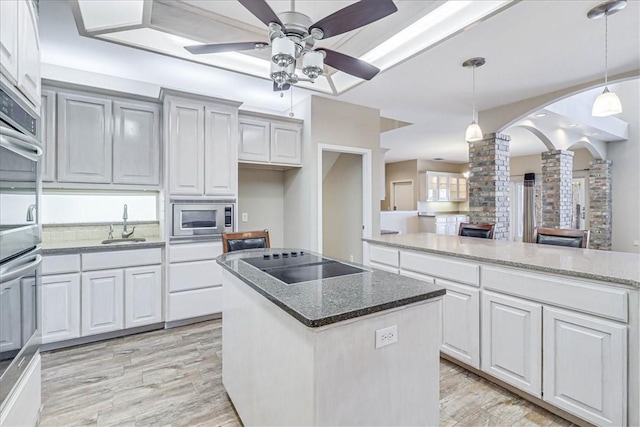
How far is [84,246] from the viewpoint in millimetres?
2871

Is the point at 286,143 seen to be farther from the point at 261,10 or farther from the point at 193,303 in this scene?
the point at 261,10

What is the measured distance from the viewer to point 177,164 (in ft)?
10.9

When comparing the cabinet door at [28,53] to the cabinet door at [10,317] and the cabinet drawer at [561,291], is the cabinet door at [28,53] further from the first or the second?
the cabinet drawer at [561,291]

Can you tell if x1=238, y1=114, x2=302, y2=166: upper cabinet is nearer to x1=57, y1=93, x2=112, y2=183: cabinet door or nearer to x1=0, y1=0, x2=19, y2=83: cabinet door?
x1=57, y1=93, x2=112, y2=183: cabinet door

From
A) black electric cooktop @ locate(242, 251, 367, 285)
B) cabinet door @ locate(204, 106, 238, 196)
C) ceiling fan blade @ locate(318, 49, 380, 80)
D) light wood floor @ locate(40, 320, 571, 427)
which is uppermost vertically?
ceiling fan blade @ locate(318, 49, 380, 80)

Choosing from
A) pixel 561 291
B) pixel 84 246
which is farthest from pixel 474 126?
pixel 84 246

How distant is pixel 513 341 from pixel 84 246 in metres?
3.57

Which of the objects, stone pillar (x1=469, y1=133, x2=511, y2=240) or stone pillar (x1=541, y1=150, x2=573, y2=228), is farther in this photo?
stone pillar (x1=541, y1=150, x2=573, y2=228)

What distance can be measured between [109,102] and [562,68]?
4699mm

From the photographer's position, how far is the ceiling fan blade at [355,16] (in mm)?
1629

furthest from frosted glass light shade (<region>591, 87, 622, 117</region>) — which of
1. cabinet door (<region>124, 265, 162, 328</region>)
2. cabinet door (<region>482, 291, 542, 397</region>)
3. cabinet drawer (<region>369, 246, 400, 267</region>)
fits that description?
cabinet door (<region>124, 265, 162, 328</region>)

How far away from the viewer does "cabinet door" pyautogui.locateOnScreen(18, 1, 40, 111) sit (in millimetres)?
1367

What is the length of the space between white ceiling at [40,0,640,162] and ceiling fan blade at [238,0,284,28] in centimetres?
100

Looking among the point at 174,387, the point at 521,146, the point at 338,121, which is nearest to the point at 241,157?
the point at 338,121
